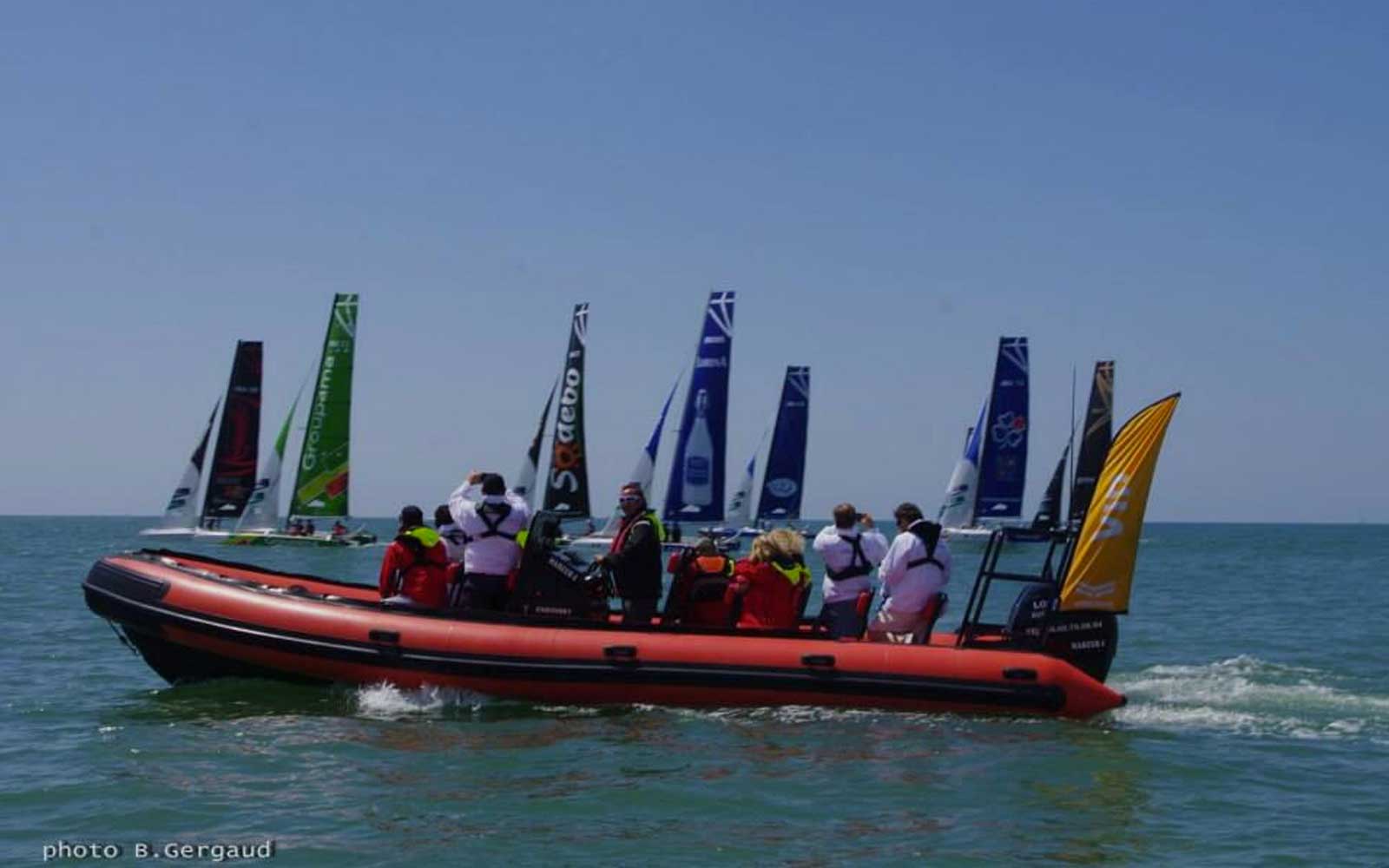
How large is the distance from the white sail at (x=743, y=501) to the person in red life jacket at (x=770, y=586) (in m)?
36.5

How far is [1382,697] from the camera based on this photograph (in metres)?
12.7

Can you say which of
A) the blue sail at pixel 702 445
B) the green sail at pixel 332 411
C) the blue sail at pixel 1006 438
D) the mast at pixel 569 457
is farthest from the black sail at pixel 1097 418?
the green sail at pixel 332 411

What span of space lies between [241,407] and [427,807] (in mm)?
42030

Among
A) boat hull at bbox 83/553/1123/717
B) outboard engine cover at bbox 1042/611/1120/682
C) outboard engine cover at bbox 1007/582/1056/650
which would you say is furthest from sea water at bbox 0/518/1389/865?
outboard engine cover at bbox 1007/582/1056/650

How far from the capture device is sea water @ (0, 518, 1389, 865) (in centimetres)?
757

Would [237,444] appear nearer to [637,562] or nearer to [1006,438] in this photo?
[1006,438]

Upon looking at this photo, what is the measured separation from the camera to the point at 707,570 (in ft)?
38.1

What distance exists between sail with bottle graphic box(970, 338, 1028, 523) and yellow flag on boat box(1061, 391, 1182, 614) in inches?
1554

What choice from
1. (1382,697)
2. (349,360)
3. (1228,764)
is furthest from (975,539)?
(1228,764)

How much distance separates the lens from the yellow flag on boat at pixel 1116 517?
10.5m

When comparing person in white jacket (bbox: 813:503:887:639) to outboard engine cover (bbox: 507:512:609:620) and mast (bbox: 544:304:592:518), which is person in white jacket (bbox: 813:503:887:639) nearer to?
outboard engine cover (bbox: 507:512:609:620)

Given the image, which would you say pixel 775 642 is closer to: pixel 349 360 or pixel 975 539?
pixel 349 360

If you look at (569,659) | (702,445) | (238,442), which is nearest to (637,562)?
(569,659)

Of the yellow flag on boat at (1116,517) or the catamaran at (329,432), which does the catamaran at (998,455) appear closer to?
the catamaran at (329,432)
